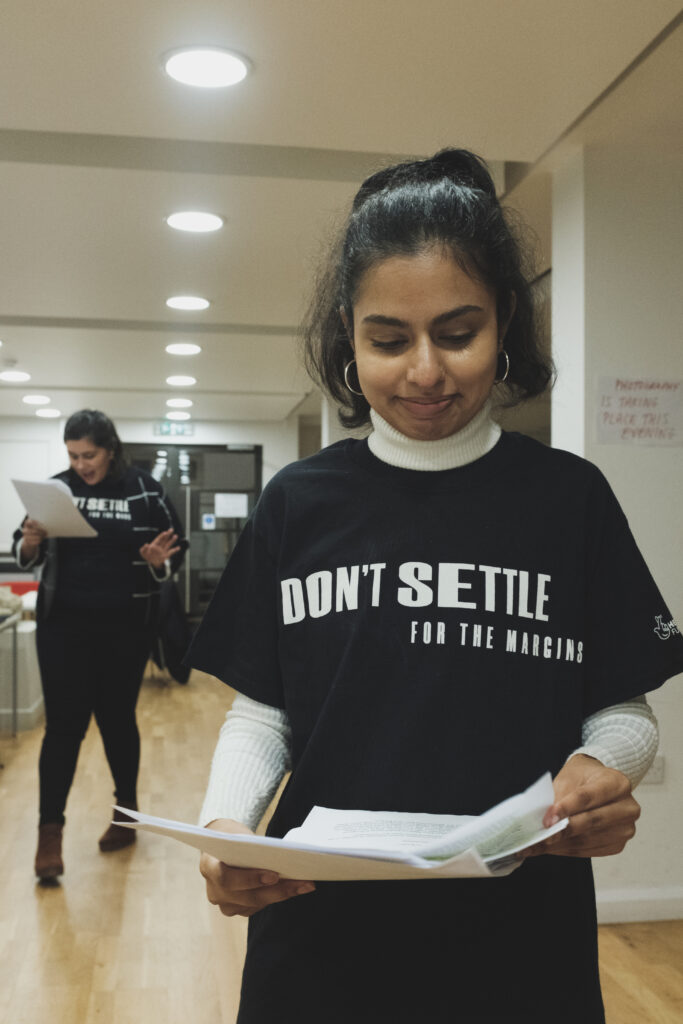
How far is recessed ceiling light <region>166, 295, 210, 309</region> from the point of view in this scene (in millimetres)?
5113

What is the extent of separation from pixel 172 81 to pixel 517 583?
208cm

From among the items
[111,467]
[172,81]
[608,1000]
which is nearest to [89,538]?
[111,467]

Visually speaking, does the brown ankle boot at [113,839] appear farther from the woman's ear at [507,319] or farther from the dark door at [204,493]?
the dark door at [204,493]

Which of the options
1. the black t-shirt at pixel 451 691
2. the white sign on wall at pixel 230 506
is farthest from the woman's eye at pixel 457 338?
the white sign on wall at pixel 230 506

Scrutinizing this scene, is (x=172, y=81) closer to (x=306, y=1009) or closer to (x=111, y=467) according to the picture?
(x=111, y=467)

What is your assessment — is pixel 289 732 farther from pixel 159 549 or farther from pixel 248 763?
pixel 159 549

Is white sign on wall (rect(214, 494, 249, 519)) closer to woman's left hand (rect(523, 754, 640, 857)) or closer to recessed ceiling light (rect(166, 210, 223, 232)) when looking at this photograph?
recessed ceiling light (rect(166, 210, 223, 232))

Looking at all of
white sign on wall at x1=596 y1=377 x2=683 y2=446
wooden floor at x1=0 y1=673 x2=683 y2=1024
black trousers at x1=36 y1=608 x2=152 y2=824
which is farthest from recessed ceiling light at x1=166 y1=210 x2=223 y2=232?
wooden floor at x1=0 y1=673 x2=683 y2=1024

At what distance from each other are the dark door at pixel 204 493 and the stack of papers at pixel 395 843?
9.70 metres

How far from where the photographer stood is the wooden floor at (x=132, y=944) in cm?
265

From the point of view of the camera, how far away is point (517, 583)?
0.94m

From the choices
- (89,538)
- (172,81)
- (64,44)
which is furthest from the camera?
(89,538)

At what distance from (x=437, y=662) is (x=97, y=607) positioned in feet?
9.39

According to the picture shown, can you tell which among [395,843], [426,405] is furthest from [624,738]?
[426,405]
